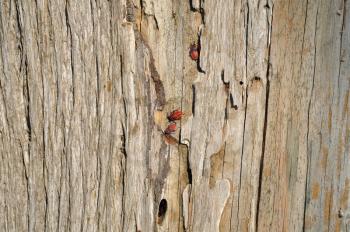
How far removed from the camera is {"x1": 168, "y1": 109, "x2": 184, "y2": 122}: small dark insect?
51.3 inches

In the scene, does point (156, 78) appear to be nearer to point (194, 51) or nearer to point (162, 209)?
point (194, 51)

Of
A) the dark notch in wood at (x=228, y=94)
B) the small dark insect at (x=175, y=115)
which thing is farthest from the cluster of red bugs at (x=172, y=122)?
the dark notch in wood at (x=228, y=94)

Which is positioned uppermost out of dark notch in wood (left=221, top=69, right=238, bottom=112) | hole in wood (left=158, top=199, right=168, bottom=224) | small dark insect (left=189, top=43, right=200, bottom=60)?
small dark insect (left=189, top=43, right=200, bottom=60)

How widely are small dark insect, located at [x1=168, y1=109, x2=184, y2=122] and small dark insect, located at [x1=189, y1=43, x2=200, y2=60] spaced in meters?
0.16

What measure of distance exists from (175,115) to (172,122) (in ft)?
0.08

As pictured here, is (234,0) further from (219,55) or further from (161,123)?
(161,123)

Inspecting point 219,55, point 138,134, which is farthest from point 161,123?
point 219,55

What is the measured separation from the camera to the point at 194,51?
1.30 m

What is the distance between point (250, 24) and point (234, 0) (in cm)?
9

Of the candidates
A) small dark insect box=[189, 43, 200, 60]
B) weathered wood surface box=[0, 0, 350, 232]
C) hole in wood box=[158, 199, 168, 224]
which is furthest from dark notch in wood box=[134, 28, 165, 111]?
hole in wood box=[158, 199, 168, 224]

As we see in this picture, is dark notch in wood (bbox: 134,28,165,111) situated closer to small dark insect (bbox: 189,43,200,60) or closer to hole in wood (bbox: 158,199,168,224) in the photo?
small dark insect (bbox: 189,43,200,60)

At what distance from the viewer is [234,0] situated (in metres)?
1.32

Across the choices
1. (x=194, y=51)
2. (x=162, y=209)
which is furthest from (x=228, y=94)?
(x=162, y=209)

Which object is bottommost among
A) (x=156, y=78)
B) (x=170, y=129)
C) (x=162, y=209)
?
(x=162, y=209)
